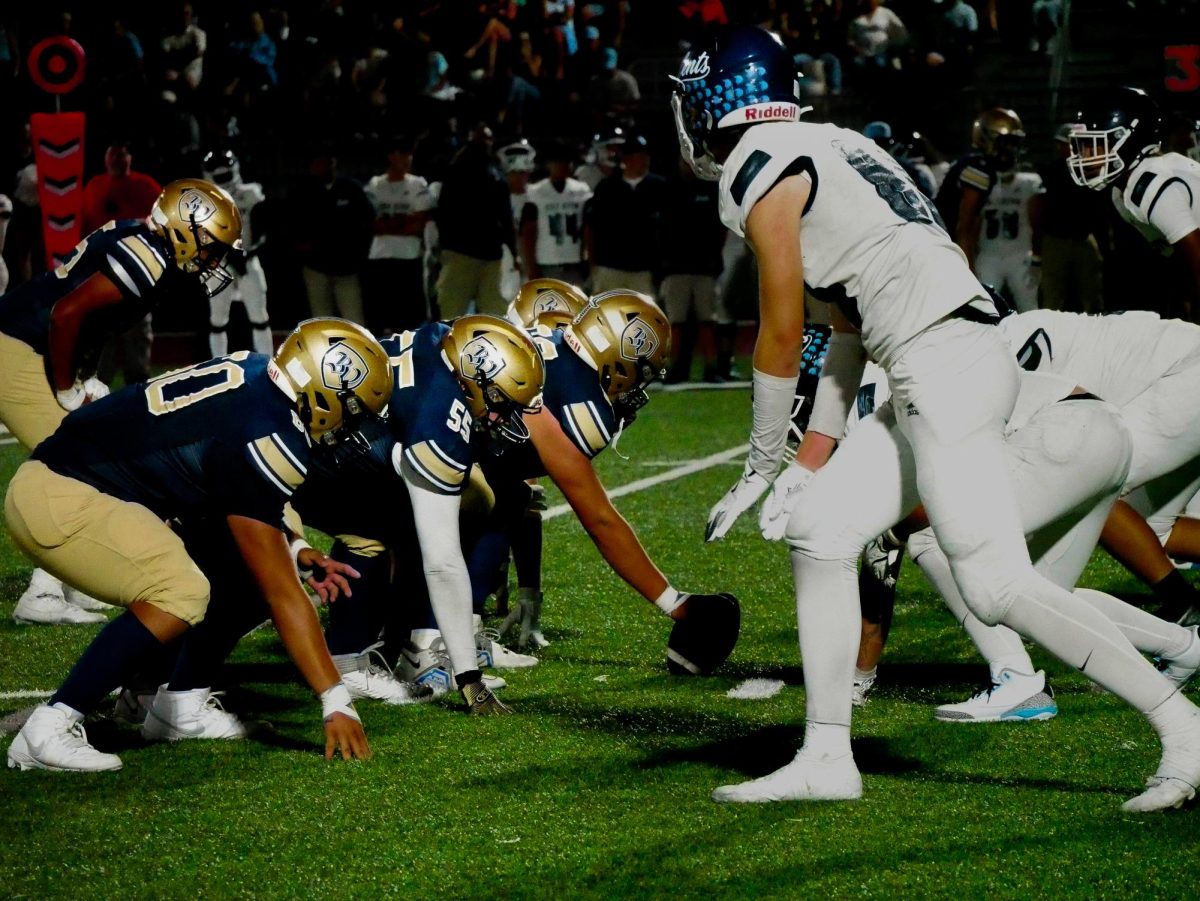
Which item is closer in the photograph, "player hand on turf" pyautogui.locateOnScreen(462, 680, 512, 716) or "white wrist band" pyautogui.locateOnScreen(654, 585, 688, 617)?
"player hand on turf" pyautogui.locateOnScreen(462, 680, 512, 716)

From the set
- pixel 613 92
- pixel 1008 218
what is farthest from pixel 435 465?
pixel 613 92

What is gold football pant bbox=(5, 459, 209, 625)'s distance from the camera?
428 centimetres

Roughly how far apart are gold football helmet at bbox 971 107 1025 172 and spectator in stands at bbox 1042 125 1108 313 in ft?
1.64

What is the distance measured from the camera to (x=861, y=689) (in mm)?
4980

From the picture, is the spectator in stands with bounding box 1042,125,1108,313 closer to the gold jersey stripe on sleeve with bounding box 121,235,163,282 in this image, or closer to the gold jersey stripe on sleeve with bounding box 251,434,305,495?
→ the gold jersey stripe on sleeve with bounding box 121,235,163,282

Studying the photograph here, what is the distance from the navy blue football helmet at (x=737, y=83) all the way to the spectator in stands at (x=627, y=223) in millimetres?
9633

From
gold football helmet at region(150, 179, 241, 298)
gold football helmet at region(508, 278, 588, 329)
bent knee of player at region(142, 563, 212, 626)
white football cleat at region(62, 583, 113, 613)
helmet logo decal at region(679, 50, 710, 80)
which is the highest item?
helmet logo decal at region(679, 50, 710, 80)

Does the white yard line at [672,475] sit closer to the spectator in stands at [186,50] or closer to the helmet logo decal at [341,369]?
the helmet logo decal at [341,369]

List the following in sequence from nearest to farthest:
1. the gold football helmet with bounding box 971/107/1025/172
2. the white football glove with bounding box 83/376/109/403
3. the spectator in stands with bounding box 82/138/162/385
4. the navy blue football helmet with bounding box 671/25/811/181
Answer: the navy blue football helmet with bounding box 671/25/811/181
the white football glove with bounding box 83/376/109/403
the gold football helmet with bounding box 971/107/1025/172
the spectator in stands with bounding box 82/138/162/385

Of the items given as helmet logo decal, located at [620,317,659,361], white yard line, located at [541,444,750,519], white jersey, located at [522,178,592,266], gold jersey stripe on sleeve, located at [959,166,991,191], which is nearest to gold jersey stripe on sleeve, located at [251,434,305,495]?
helmet logo decal, located at [620,317,659,361]

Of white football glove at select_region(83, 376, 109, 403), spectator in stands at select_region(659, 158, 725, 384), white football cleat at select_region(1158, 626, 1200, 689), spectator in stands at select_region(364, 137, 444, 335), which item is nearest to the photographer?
white football cleat at select_region(1158, 626, 1200, 689)

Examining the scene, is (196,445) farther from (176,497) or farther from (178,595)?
(178,595)

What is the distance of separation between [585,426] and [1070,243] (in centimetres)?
862

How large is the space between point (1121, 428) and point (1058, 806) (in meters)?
0.93
